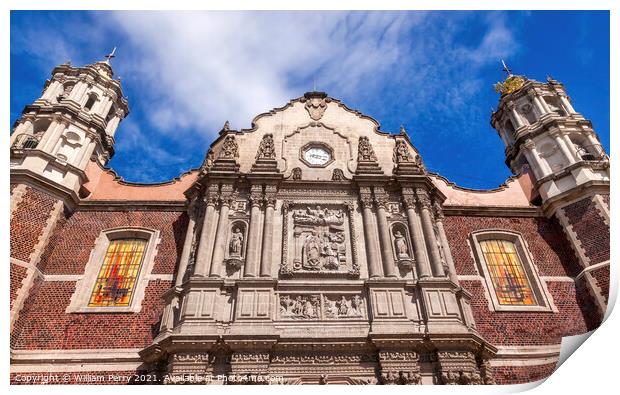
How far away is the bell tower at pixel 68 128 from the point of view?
1592 centimetres

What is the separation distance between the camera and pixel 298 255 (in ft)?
Result: 45.8

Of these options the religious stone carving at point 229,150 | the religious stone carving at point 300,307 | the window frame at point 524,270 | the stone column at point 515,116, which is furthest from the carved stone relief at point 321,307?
the stone column at point 515,116

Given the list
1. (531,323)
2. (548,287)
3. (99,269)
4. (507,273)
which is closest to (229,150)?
(99,269)

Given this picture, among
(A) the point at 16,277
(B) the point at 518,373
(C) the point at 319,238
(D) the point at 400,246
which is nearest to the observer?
(B) the point at 518,373

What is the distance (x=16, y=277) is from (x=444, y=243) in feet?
46.2

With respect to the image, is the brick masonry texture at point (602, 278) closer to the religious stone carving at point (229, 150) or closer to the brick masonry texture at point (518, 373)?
the brick masonry texture at point (518, 373)

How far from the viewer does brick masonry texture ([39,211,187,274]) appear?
14.8m

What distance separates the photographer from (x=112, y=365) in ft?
40.3

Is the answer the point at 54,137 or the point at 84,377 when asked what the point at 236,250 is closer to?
the point at 84,377

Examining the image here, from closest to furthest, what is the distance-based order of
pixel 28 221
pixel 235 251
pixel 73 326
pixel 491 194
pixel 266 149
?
pixel 73 326 → pixel 235 251 → pixel 28 221 → pixel 266 149 → pixel 491 194

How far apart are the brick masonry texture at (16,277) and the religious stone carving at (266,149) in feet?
28.4

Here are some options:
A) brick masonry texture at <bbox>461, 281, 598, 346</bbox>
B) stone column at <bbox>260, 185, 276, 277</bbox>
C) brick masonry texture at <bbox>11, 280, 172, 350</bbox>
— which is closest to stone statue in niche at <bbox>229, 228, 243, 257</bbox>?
stone column at <bbox>260, 185, 276, 277</bbox>

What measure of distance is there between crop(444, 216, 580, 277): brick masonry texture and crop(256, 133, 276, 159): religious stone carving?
7461 millimetres

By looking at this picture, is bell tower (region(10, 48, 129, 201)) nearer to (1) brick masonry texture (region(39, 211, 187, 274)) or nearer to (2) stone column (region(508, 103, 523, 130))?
(1) brick masonry texture (region(39, 211, 187, 274))
